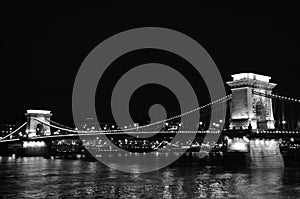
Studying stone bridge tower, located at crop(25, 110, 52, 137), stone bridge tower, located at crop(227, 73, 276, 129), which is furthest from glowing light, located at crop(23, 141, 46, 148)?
stone bridge tower, located at crop(227, 73, 276, 129)

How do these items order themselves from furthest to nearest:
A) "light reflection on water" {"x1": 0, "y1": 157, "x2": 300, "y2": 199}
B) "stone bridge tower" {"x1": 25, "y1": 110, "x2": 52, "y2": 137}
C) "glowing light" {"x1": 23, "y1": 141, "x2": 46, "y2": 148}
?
"stone bridge tower" {"x1": 25, "y1": 110, "x2": 52, "y2": 137} < "glowing light" {"x1": 23, "y1": 141, "x2": 46, "y2": 148} < "light reflection on water" {"x1": 0, "y1": 157, "x2": 300, "y2": 199}

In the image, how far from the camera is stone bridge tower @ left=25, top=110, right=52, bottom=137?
74.7 metres

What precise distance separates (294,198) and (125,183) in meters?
9.68

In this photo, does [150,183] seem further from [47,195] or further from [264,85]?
[264,85]

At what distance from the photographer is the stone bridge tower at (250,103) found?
1572 inches

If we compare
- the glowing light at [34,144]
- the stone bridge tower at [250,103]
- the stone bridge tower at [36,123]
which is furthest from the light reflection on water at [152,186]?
the stone bridge tower at [36,123]

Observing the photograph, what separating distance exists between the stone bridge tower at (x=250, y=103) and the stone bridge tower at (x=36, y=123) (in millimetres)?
42837

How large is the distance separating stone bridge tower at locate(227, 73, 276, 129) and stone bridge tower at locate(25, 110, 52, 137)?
42.8 m

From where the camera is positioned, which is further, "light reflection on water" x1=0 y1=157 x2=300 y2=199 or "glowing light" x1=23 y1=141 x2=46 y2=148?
"glowing light" x1=23 y1=141 x2=46 y2=148

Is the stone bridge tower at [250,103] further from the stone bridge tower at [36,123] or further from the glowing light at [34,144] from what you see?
the stone bridge tower at [36,123]

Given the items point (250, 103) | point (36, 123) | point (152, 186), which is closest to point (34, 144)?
point (36, 123)

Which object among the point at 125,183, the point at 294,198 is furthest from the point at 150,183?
the point at 294,198

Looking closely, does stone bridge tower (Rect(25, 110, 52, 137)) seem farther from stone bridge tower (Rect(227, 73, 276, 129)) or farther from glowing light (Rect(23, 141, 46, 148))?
stone bridge tower (Rect(227, 73, 276, 129))

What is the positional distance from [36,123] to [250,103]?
45857 mm
